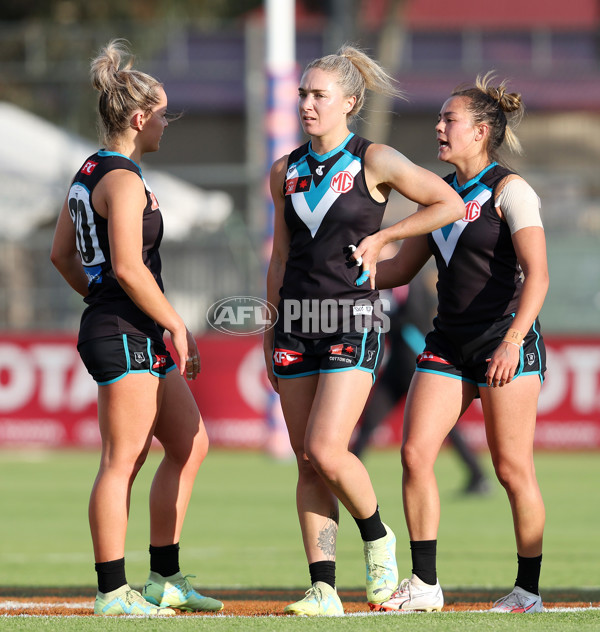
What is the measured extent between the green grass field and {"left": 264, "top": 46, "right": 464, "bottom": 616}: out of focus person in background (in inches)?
20.4

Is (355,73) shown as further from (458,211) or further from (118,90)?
(118,90)

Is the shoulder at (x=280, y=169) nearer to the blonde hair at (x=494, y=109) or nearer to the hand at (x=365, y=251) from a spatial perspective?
the hand at (x=365, y=251)

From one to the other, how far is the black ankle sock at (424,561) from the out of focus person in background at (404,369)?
17.3 feet

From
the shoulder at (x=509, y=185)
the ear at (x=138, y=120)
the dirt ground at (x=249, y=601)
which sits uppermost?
the ear at (x=138, y=120)

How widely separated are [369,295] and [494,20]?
36599mm

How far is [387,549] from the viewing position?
214 inches

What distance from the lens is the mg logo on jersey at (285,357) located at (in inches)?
213

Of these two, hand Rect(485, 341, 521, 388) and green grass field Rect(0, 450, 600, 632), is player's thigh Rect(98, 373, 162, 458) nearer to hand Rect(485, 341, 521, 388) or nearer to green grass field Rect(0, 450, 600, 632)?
green grass field Rect(0, 450, 600, 632)

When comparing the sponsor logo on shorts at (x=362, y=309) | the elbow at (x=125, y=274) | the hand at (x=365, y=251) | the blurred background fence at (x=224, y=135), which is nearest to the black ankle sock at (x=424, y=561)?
the sponsor logo on shorts at (x=362, y=309)

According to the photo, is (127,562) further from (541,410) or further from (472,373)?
(541,410)

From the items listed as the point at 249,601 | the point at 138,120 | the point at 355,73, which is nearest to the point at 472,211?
the point at 355,73

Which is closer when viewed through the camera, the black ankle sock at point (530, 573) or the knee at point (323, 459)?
the knee at point (323, 459)

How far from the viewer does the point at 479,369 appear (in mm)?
5480

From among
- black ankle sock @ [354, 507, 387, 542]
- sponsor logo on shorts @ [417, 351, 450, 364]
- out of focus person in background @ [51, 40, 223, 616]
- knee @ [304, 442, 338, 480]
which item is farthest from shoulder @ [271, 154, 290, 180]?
black ankle sock @ [354, 507, 387, 542]
